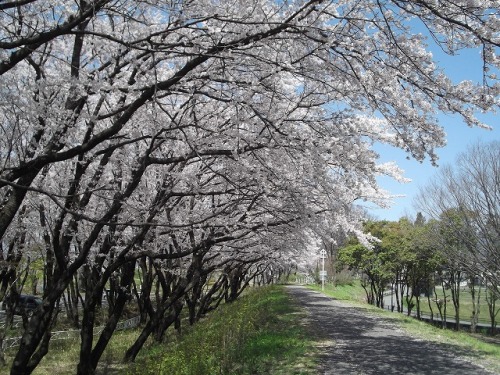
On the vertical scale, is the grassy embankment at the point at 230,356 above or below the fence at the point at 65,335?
above

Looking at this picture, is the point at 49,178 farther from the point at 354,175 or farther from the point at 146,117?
the point at 354,175

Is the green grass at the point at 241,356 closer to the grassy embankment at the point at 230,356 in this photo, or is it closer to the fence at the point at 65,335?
the grassy embankment at the point at 230,356

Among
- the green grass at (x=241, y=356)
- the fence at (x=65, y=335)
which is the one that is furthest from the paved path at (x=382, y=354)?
the fence at (x=65, y=335)

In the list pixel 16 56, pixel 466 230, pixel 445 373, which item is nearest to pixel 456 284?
pixel 466 230

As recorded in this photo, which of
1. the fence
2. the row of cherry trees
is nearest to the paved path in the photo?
the row of cherry trees

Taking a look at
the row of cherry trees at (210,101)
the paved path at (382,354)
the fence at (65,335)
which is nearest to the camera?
the row of cherry trees at (210,101)

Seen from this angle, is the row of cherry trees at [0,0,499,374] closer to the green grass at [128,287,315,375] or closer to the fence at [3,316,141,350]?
the green grass at [128,287,315,375]

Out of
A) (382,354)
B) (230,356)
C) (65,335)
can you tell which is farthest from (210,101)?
(65,335)

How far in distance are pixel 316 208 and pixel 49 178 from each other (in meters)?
6.30

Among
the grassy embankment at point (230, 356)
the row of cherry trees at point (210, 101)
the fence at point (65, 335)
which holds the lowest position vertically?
the fence at point (65, 335)

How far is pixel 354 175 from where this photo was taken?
7891 millimetres

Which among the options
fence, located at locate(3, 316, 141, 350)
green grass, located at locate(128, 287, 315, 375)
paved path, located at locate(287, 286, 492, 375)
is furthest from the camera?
fence, located at locate(3, 316, 141, 350)

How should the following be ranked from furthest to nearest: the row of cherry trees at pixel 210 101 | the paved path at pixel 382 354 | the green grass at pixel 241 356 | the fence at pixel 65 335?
the fence at pixel 65 335, the paved path at pixel 382 354, the green grass at pixel 241 356, the row of cherry trees at pixel 210 101

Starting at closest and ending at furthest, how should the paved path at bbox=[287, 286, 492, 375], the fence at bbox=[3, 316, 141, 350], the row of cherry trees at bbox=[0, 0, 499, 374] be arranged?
the row of cherry trees at bbox=[0, 0, 499, 374] → the paved path at bbox=[287, 286, 492, 375] → the fence at bbox=[3, 316, 141, 350]
